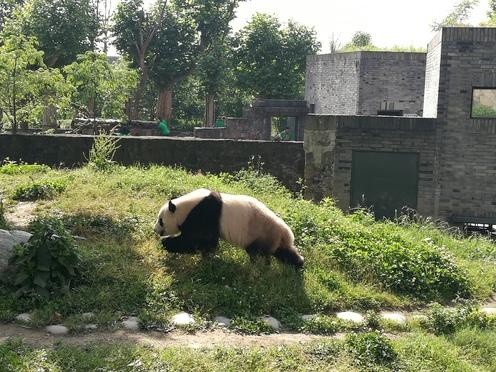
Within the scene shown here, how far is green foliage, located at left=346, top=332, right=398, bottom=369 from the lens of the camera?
5227 millimetres

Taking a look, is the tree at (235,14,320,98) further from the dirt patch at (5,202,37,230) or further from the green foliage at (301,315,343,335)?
the green foliage at (301,315,343,335)

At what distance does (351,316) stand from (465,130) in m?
8.24

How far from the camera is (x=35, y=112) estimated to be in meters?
16.4

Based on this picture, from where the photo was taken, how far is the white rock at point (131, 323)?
5.63 metres

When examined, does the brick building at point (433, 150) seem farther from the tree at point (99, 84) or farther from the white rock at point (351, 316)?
the tree at point (99, 84)

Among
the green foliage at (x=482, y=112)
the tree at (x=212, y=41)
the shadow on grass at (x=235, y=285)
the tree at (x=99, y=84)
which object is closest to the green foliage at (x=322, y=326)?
the shadow on grass at (x=235, y=285)

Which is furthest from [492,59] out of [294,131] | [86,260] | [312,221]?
[294,131]

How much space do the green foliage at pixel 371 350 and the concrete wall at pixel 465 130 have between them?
8.49 meters

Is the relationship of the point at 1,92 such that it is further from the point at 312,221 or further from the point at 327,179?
the point at 312,221

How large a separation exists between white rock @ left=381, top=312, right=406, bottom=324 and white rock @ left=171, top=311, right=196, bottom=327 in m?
2.06

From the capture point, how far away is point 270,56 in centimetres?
3180

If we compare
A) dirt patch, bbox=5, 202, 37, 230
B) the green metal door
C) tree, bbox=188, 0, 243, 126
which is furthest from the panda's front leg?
tree, bbox=188, 0, 243, 126

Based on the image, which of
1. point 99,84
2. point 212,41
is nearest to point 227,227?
point 99,84

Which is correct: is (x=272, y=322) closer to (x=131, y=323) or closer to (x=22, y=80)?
(x=131, y=323)
